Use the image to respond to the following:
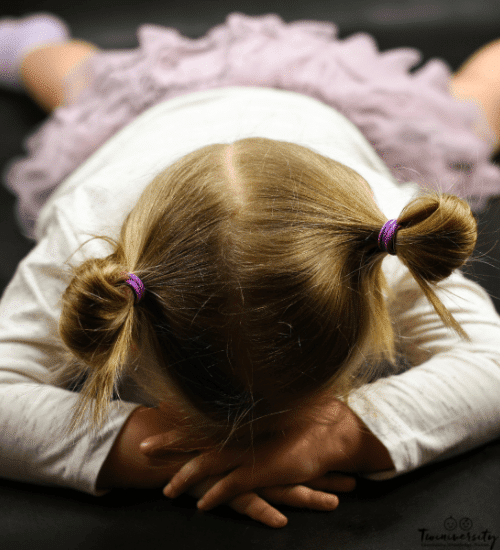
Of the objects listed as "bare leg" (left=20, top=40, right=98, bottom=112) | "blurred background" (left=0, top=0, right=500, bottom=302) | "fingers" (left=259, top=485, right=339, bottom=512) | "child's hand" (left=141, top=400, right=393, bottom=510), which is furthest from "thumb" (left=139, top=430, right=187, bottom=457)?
"bare leg" (left=20, top=40, right=98, bottom=112)

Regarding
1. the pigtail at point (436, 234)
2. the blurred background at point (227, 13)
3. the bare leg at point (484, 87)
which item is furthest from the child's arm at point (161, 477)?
the bare leg at point (484, 87)

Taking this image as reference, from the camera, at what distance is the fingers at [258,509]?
0.64 metres

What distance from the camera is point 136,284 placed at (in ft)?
1.77

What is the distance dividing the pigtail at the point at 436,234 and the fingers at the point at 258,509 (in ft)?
1.02

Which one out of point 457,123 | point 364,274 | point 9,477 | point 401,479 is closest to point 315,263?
point 364,274

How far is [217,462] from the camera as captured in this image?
A: 66 centimetres

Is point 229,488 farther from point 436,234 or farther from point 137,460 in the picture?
point 436,234

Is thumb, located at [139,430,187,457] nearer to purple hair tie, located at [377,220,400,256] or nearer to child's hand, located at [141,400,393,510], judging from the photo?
child's hand, located at [141,400,393,510]

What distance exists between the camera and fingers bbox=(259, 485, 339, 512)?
658 mm

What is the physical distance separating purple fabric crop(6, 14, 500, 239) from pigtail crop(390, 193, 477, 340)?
0.51 meters

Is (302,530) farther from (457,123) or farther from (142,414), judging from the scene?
(457,123)

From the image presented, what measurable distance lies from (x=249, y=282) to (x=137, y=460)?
270 millimetres

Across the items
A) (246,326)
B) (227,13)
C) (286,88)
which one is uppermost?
(227,13)

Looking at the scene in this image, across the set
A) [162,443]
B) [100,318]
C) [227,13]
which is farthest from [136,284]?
[227,13]
